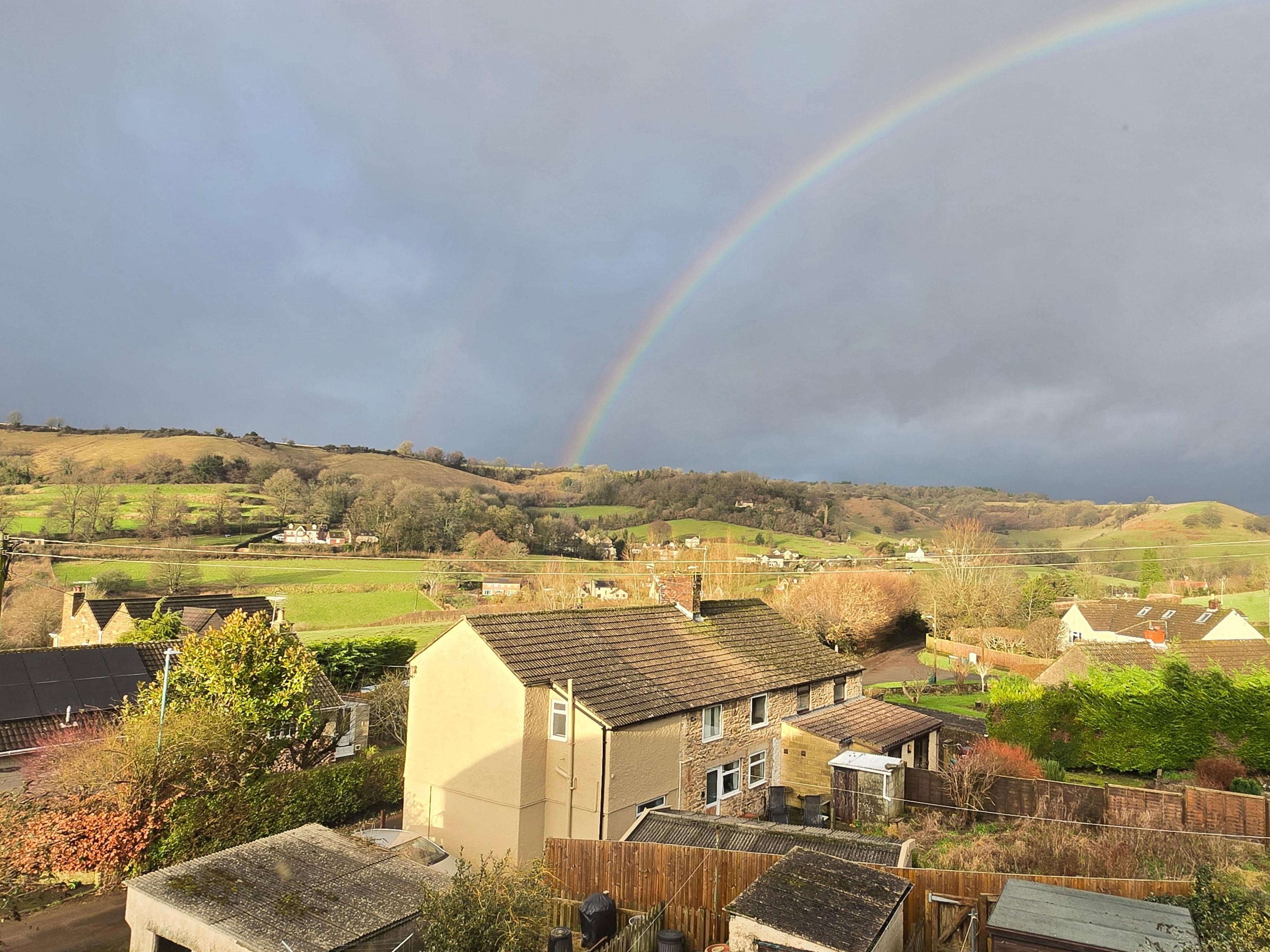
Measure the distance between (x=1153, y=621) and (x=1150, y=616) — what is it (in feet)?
5.84

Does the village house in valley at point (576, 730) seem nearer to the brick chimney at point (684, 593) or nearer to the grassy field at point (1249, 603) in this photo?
the brick chimney at point (684, 593)

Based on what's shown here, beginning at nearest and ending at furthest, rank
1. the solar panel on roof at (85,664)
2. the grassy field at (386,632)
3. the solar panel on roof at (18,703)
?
the solar panel on roof at (18,703) → the solar panel on roof at (85,664) → the grassy field at (386,632)

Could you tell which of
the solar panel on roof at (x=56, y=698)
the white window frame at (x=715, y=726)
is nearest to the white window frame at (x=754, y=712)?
the white window frame at (x=715, y=726)

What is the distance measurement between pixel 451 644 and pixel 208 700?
7.26 m

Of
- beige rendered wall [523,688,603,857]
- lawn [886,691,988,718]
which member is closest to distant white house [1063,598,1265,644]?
lawn [886,691,988,718]

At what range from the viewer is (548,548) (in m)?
83.5

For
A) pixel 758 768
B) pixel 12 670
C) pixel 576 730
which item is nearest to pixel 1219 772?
pixel 758 768

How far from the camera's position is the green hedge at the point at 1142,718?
22984 mm

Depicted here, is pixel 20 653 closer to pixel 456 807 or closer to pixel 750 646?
pixel 456 807

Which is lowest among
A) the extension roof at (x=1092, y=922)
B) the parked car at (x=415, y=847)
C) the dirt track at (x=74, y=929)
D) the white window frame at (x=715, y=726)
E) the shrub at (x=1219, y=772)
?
the dirt track at (x=74, y=929)

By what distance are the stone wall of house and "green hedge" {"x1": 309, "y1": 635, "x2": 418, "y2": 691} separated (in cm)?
2634

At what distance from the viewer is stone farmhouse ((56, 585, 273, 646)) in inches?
1528

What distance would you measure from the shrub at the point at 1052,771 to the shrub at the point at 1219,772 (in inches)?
Answer: 143

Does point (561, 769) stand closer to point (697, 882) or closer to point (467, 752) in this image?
point (467, 752)
